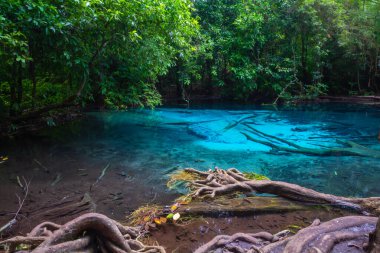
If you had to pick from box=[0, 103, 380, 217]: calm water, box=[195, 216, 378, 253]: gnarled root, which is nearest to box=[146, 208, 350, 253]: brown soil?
box=[195, 216, 378, 253]: gnarled root

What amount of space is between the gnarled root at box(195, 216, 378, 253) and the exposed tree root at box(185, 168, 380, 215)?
2.73 ft

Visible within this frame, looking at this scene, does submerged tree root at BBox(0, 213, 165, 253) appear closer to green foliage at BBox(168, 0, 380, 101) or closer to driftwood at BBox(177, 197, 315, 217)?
driftwood at BBox(177, 197, 315, 217)

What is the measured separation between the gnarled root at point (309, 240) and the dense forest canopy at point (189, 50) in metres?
5.33

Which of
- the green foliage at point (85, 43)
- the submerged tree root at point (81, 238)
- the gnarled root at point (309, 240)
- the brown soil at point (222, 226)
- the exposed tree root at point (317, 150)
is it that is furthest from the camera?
the exposed tree root at point (317, 150)

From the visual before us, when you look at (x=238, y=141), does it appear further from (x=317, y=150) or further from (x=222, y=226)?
(x=222, y=226)

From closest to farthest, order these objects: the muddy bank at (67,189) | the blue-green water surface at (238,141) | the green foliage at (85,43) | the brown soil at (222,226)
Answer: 1. the brown soil at (222,226)
2. the muddy bank at (67,189)
3. the green foliage at (85,43)
4. the blue-green water surface at (238,141)

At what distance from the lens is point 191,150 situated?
27.8 feet

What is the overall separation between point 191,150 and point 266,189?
3.78 m

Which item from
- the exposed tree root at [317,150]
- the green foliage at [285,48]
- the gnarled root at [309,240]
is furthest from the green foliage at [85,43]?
the green foliage at [285,48]

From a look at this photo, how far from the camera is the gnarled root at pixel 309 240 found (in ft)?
9.94

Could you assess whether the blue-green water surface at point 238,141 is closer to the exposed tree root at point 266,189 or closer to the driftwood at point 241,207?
the exposed tree root at point 266,189

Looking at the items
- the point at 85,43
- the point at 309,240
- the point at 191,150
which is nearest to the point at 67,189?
the point at 191,150

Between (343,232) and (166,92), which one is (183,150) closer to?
(343,232)

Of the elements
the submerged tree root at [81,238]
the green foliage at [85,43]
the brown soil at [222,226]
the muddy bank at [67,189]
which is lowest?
the brown soil at [222,226]
